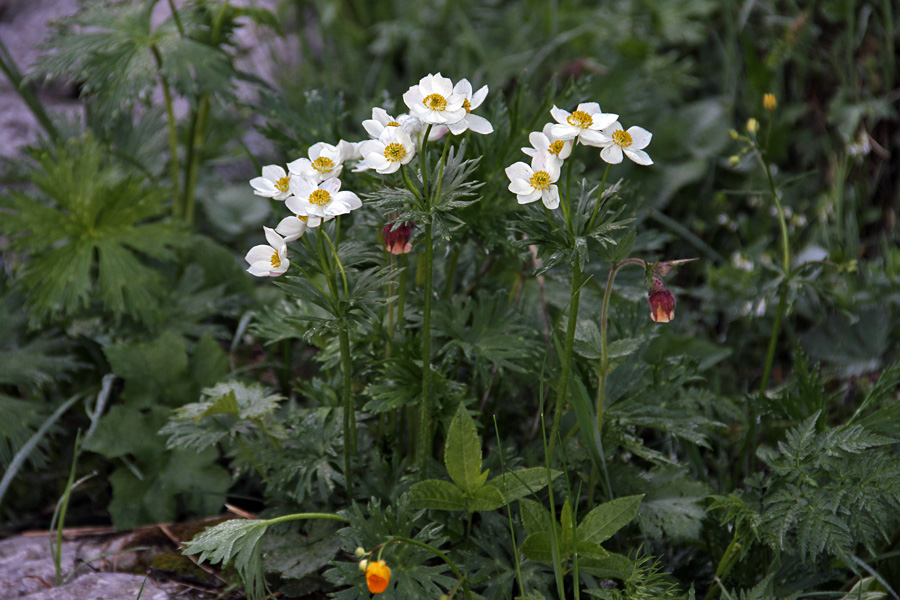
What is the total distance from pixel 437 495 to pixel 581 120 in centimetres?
76

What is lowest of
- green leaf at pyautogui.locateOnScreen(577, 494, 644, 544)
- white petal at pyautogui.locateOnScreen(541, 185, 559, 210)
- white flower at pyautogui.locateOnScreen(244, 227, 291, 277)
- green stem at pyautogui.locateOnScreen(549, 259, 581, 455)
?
green leaf at pyautogui.locateOnScreen(577, 494, 644, 544)

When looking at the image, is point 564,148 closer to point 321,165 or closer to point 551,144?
point 551,144

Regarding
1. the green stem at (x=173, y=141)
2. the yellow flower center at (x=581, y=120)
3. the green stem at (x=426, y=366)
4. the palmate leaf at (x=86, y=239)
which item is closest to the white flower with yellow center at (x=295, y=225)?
the green stem at (x=426, y=366)

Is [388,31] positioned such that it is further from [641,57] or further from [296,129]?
[296,129]

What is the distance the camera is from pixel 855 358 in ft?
7.23

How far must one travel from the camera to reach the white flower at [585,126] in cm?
Answer: 121

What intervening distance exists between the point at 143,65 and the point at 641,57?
2.10 metres

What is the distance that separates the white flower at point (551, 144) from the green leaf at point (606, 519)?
676 mm

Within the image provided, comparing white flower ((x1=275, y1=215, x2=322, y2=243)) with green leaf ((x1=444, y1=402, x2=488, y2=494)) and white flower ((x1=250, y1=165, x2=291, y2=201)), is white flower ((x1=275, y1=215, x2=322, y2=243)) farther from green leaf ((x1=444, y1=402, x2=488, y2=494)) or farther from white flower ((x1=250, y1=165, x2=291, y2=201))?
green leaf ((x1=444, y1=402, x2=488, y2=494))

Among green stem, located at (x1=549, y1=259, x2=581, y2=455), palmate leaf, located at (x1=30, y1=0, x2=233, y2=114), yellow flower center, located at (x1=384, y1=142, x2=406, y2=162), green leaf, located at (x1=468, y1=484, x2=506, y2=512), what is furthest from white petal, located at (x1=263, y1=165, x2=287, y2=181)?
palmate leaf, located at (x1=30, y1=0, x2=233, y2=114)

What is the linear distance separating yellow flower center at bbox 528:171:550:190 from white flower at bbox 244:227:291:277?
46 centimetres

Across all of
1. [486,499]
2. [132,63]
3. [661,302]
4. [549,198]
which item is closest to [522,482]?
[486,499]

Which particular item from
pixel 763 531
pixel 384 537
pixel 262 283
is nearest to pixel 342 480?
pixel 384 537

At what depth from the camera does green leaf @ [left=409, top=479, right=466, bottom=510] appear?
136 cm
